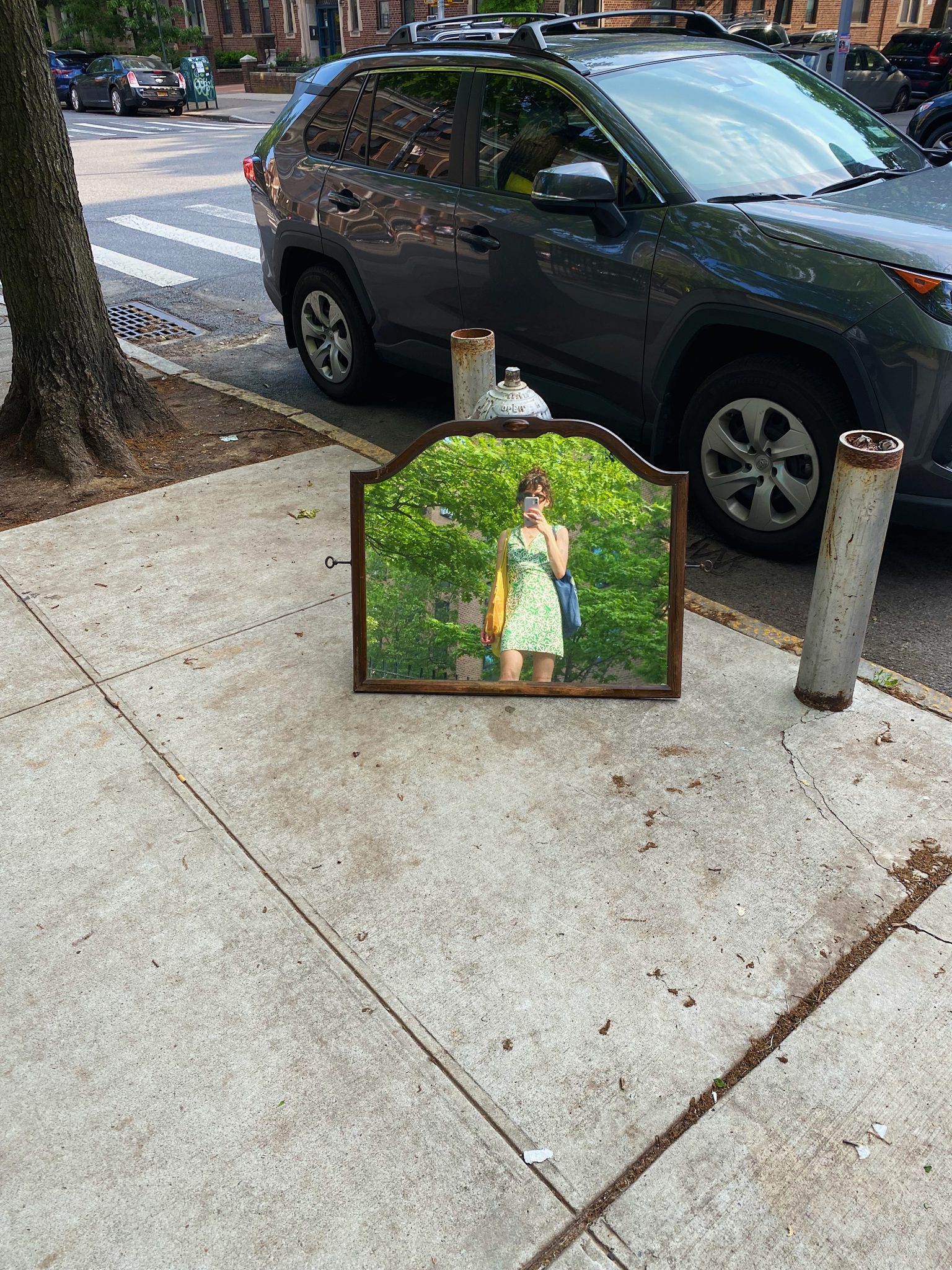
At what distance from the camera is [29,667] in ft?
13.0

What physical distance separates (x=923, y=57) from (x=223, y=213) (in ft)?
66.9

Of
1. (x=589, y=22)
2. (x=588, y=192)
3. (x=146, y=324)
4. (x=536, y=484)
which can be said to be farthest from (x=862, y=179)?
(x=146, y=324)

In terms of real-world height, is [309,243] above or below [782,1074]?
above

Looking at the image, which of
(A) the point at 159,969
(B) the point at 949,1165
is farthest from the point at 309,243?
(B) the point at 949,1165

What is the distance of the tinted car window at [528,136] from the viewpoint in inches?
186

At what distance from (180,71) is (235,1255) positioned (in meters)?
37.8

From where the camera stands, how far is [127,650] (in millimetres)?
4031

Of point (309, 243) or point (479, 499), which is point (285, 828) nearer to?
point (479, 499)

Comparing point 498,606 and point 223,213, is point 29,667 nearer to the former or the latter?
point 498,606

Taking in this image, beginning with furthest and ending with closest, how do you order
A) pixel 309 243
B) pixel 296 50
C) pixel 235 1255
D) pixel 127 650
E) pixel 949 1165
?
pixel 296 50 < pixel 309 243 < pixel 127 650 < pixel 949 1165 < pixel 235 1255

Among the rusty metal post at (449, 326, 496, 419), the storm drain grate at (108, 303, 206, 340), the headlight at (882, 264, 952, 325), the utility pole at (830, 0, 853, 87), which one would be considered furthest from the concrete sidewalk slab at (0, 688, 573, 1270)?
the utility pole at (830, 0, 853, 87)

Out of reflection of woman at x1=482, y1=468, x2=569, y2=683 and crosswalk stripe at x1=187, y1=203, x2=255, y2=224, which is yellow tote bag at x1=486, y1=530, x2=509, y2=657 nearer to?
reflection of woman at x1=482, y1=468, x2=569, y2=683

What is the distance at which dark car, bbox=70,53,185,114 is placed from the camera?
31797mm

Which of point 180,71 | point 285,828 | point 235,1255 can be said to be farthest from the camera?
point 180,71
